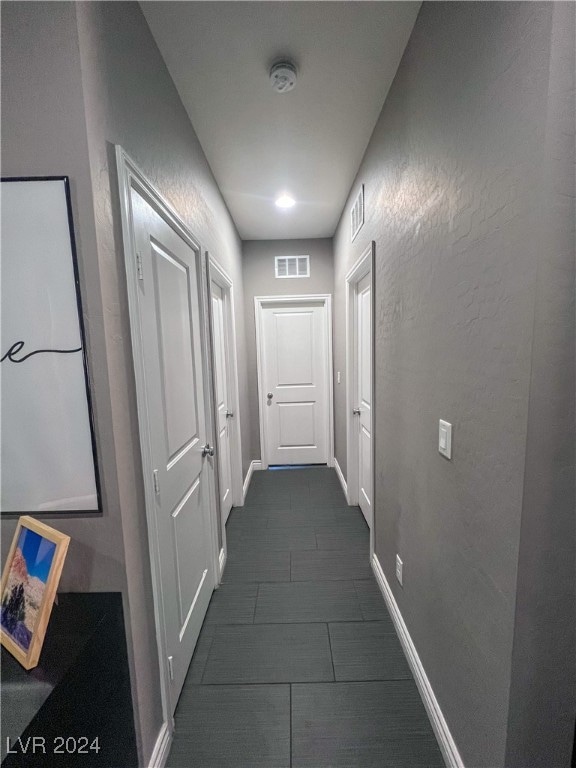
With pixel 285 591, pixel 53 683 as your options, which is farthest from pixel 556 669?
pixel 285 591

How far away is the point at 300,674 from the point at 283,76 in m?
2.65

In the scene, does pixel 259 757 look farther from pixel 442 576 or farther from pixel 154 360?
pixel 154 360

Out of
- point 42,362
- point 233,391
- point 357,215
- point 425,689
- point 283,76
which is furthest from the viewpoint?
point 233,391

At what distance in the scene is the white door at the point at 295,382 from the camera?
3.63 m

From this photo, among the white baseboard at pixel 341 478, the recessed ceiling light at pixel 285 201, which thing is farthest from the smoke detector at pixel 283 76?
the white baseboard at pixel 341 478

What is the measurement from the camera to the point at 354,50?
131cm

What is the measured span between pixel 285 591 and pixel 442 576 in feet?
3.54

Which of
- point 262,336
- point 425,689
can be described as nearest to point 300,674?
point 425,689

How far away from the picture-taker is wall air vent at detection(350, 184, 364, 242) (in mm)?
2107

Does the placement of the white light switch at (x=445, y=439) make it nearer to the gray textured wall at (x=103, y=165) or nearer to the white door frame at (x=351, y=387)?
the gray textured wall at (x=103, y=165)

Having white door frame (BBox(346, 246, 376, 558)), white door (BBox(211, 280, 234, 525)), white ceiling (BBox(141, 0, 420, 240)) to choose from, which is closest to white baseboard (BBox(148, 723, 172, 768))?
white door (BBox(211, 280, 234, 525))

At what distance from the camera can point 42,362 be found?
0.88 metres

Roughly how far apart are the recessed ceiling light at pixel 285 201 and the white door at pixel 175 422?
1.20 m

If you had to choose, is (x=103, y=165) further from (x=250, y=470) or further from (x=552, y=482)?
(x=250, y=470)
